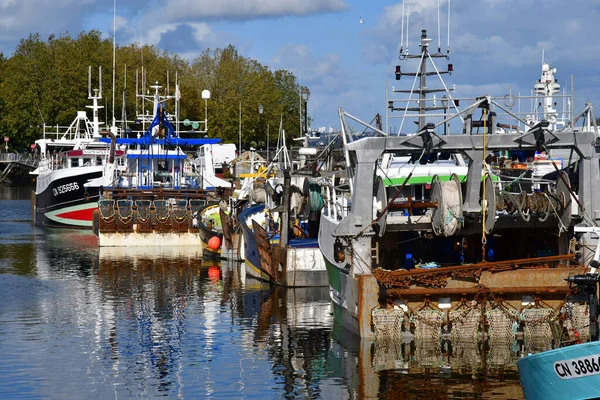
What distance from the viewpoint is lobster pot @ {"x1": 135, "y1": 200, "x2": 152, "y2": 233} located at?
164ft

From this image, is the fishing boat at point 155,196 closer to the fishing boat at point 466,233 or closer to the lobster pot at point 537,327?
the fishing boat at point 466,233

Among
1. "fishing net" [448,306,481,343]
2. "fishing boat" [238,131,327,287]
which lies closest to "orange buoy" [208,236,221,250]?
"fishing boat" [238,131,327,287]

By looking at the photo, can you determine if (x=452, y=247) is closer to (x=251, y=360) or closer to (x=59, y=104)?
(x=251, y=360)

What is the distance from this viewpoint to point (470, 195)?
2439cm

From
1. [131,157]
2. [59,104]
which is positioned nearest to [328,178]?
[131,157]

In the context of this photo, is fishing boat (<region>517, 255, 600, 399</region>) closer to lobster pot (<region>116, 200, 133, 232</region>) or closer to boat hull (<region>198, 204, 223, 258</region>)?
boat hull (<region>198, 204, 223, 258</region>)

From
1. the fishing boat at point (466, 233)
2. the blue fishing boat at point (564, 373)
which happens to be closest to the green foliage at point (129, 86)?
the fishing boat at point (466, 233)

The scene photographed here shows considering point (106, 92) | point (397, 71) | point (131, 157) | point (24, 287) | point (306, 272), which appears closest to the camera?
point (397, 71)

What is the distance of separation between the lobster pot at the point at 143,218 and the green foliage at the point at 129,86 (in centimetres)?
5237

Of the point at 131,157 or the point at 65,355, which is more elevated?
the point at 131,157

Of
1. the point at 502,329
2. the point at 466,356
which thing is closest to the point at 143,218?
the point at 466,356

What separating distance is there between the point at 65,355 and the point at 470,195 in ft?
32.9

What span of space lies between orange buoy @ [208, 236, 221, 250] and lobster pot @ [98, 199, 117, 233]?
6.18 meters

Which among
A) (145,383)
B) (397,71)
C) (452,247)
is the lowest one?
(145,383)
